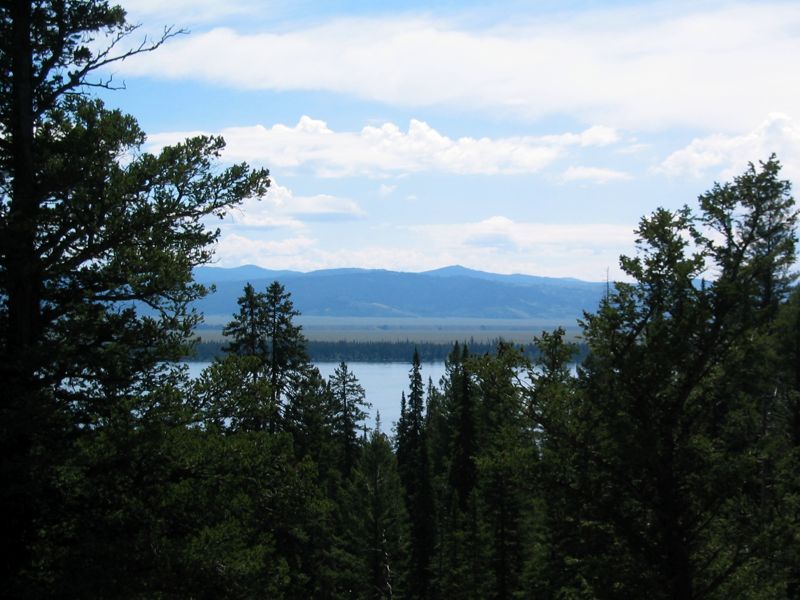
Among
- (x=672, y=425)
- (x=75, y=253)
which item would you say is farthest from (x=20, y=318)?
(x=672, y=425)

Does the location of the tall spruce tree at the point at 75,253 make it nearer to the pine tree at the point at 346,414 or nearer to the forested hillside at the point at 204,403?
the forested hillside at the point at 204,403

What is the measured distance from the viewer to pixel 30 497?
345 inches

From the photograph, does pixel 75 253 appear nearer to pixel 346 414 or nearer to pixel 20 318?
pixel 20 318

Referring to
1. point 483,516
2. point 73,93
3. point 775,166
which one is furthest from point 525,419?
point 483,516

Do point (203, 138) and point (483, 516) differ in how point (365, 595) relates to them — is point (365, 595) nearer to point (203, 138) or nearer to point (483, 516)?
point (483, 516)

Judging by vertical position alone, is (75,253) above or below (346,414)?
above

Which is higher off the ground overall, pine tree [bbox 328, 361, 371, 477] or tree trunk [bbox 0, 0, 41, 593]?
tree trunk [bbox 0, 0, 41, 593]

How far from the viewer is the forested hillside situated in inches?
347

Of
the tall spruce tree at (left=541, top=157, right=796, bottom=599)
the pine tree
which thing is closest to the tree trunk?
the tall spruce tree at (left=541, top=157, right=796, bottom=599)

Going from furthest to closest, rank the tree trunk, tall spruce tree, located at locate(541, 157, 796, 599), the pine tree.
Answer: the pine tree < tall spruce tree, located at locate(541, 157, 796, 599) < the tree trunk

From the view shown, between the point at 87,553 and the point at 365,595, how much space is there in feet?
87.0

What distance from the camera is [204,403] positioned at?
32.3ft

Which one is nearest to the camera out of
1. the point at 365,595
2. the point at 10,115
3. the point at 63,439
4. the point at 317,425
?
the point at 63,439

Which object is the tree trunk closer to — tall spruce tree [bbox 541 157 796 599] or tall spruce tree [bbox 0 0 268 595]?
tall spruce tree [bbox 0 0 268 595]
